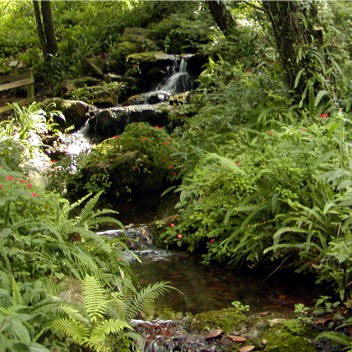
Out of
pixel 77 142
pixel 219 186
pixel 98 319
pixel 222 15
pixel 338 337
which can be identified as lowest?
pixel 77 142

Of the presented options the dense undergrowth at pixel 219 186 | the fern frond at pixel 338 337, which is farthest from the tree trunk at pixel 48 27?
the fern frond at pixel 338 337

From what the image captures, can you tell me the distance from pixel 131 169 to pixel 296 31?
335cm

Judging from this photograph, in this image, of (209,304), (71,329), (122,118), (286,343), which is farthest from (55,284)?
(122,118)

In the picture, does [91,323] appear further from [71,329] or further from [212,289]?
[212,289]

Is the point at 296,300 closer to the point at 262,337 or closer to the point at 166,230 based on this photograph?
the point at 262,337

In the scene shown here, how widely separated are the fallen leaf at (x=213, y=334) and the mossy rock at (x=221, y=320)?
6 cm

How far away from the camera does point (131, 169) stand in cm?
805

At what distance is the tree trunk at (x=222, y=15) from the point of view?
10.4 metres

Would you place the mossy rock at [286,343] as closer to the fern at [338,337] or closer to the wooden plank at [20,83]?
the fern at [338,337]

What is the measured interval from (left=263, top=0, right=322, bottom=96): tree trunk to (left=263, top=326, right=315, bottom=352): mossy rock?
4056 mm

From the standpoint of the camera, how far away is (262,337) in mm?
3398

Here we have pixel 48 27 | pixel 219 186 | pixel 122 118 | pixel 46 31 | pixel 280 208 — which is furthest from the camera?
pixel 46 31

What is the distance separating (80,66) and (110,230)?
10244 mm

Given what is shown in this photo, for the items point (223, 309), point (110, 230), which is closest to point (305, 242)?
point (223, 309)
